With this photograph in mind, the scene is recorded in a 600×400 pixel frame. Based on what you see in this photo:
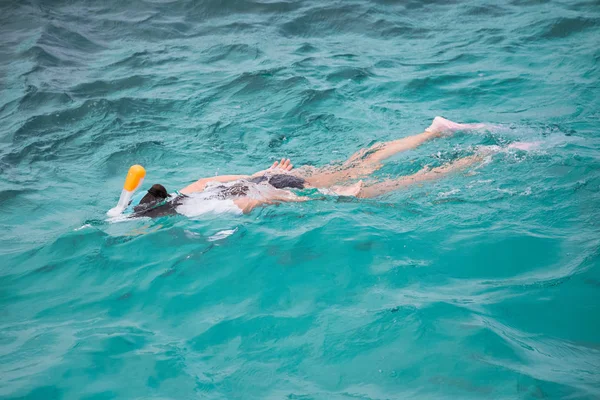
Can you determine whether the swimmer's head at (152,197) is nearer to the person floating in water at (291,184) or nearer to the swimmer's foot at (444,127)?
the person floating in water at (291,184)

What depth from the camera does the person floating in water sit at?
5.88 metres

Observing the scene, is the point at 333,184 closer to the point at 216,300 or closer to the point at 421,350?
the point at 216,300

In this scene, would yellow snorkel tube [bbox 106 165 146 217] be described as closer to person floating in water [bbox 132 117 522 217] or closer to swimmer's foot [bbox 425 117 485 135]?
person floating in water [bbox 132 117 522 217]

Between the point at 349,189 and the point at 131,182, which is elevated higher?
Answer: the point at 131,182

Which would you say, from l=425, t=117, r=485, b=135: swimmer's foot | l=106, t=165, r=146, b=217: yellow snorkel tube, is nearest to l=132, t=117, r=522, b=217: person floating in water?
l=425, t=117, r=485, b=135: swimmer's foot

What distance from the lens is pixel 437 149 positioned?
718 cm

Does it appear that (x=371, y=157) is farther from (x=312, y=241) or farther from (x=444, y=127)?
(x=312, y=241)

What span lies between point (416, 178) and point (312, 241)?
5.69 feet

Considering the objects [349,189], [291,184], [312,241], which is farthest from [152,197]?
[349,189]

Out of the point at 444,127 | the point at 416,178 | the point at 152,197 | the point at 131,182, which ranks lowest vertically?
the point at 416,178

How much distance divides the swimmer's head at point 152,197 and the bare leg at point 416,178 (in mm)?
2070

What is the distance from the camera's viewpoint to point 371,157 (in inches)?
282

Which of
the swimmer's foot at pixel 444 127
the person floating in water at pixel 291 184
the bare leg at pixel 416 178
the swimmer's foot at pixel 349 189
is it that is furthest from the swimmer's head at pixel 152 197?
the swimmer's foot at pixel 444 127

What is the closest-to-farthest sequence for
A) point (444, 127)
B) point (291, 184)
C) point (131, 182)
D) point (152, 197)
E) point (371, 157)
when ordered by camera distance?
point (131, 182) → point (152, 197) → point (291, 184) → point (371, 157) → point (444, 127)
